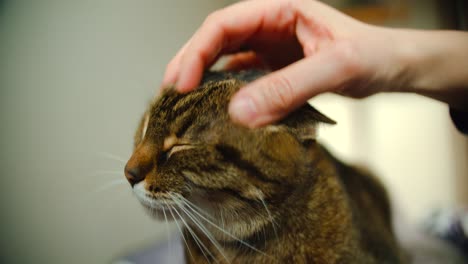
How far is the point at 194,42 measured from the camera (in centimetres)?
60

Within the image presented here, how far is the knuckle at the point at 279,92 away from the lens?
1.57 ft

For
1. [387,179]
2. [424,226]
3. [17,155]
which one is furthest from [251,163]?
[424,226]

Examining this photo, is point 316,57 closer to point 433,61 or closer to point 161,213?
point 433,61

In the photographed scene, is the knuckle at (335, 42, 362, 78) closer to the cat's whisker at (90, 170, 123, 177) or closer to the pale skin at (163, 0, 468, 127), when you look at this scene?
the pale skin at (163, 0, 468, 127)

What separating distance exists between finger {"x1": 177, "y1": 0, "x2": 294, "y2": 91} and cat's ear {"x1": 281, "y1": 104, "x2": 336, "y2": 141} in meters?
0.18

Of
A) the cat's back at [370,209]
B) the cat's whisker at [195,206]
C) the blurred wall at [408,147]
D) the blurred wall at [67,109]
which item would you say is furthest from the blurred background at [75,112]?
the blurred wall at [408,147]

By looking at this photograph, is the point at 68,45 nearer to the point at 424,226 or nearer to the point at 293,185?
the point at 293,185

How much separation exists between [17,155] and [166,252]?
0.51m

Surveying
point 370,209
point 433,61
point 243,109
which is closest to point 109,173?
point 243,109

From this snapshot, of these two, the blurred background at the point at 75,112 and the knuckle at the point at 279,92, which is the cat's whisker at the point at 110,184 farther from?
the knuckle at the point at 279,92

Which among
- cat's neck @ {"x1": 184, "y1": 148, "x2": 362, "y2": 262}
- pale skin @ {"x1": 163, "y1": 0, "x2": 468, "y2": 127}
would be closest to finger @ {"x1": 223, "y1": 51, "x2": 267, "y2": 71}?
pale skin @ {"x1": 163, "y1": 0, "x2": 468, "y2": 127}

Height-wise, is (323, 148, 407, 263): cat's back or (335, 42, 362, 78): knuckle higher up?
(335, 42, 362, 78): knuckle

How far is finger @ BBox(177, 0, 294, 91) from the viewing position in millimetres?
591

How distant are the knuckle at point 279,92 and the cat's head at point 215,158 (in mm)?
57
